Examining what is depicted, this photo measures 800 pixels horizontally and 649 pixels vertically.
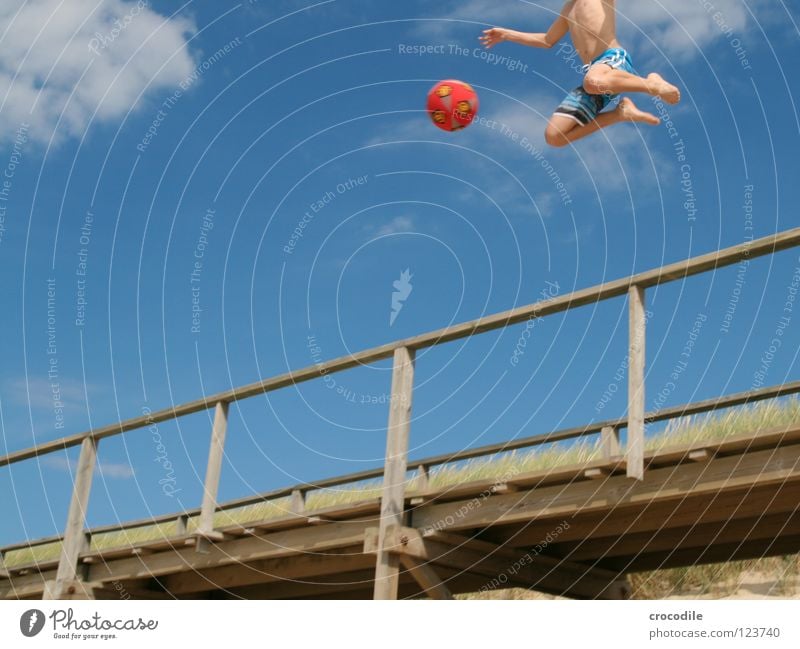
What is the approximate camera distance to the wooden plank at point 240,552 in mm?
10797

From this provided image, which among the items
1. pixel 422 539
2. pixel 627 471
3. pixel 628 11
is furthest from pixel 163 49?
pixel 627 471

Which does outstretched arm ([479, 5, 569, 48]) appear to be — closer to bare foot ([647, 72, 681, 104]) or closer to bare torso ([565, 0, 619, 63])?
bare torso ([565, 0, 619, 63])

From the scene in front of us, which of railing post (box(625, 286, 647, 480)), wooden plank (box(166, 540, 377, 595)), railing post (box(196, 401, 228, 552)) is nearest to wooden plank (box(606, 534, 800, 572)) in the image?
railing post (box(625, 286, 647, 480))

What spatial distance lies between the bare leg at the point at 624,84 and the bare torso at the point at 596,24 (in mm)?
364

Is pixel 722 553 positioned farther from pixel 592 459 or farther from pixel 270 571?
pixel 270 571

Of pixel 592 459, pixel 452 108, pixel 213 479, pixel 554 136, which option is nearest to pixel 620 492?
pixel 592 459

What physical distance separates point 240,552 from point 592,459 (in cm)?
446

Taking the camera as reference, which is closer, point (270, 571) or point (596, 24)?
point (596, 24)

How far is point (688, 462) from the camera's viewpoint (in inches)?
341

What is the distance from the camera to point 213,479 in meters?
11.4

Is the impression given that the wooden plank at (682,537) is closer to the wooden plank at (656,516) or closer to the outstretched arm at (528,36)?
the wooden plank at (656,516)

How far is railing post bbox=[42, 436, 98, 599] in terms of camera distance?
13.2 m

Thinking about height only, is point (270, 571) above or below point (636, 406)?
above
